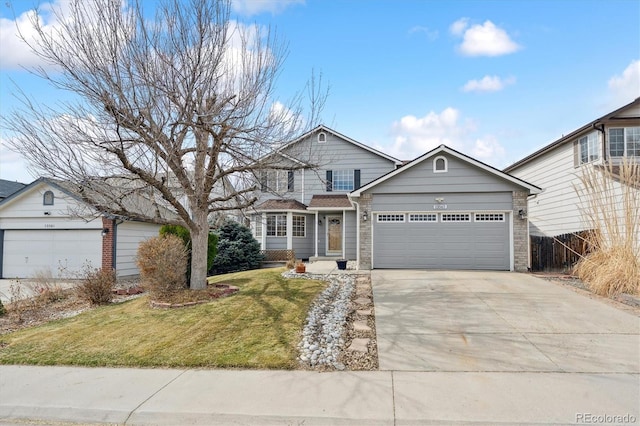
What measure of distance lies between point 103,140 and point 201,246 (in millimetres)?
3312

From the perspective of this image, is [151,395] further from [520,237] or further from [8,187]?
[8,187]

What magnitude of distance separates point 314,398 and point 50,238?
15825 millimetres

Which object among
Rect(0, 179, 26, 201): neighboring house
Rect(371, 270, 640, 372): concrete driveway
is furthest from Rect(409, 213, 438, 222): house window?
Rect(0, 179, 26, 201): neighboring house

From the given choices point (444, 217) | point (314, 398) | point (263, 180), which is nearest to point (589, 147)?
point (444, 217)

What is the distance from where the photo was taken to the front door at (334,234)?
2031 centimetres

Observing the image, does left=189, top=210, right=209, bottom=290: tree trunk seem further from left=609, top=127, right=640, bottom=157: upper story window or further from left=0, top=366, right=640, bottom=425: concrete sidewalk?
left=609, top=127, right=640, bottom=157: upper story window

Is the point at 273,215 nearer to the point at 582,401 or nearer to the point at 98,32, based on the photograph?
the point at 98,32

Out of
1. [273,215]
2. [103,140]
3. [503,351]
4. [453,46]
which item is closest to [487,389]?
[503,351]

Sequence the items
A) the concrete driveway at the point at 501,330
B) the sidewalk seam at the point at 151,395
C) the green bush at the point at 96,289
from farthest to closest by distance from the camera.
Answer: the green bush at the point at 96,289 → the concrete driveway at the point at 501,330 → the sidewalk seam at the point at 151,395

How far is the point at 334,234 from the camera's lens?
20.4m

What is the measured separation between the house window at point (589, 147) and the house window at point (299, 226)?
13050 mm

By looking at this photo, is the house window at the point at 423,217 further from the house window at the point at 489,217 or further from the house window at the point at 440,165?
the house window at the point at 440,165

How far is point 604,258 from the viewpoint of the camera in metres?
10.3

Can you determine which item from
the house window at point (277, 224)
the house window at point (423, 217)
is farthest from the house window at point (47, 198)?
the house window at point (423, 217)
